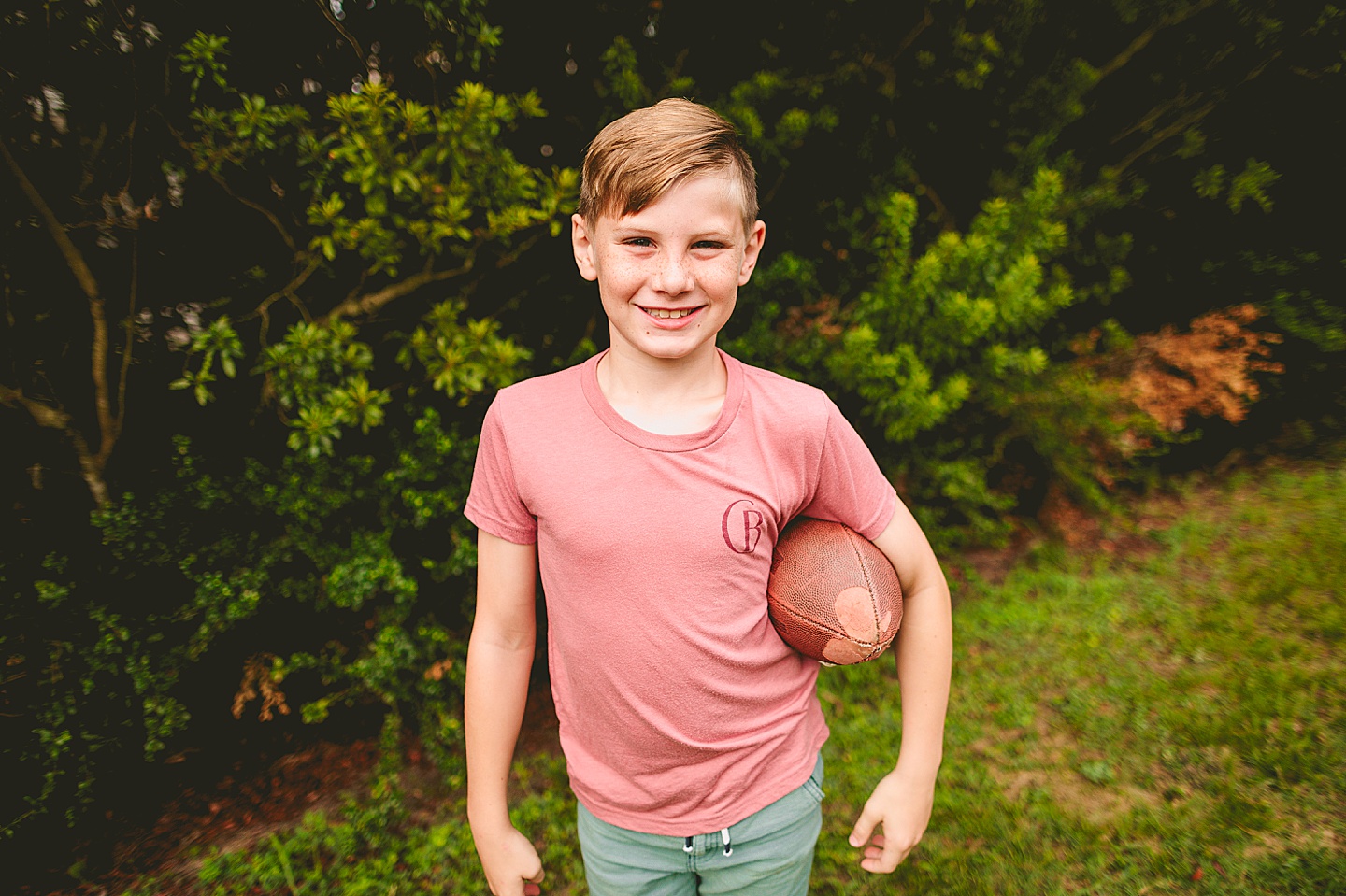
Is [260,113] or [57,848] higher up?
[260,113]

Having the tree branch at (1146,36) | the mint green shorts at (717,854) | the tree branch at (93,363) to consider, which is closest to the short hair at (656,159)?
the mint green shorts at (717,854)

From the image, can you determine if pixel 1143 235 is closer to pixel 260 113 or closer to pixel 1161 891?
pixel 1161 891

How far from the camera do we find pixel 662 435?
5.18 ft

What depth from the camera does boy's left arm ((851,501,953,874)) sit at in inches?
68.6

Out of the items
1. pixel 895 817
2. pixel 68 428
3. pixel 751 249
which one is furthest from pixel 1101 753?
pixel 68 428

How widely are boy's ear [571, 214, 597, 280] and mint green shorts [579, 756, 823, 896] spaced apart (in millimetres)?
1295

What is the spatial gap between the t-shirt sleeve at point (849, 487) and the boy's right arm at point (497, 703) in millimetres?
696

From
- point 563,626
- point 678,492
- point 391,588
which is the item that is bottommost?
point 391,588

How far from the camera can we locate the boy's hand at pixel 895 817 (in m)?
1.74

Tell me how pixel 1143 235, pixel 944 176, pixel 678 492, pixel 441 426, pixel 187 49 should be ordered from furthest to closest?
pixel 1143 235 → pixel 944 176 → pixel 441 426 → pixel 187 49 → pixel 678 492

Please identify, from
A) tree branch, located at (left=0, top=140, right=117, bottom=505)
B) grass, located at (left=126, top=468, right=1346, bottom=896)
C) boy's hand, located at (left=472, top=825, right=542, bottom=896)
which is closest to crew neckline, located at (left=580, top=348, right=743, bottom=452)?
boy's hand, located at (left=472, top=825, right=542, bottom=896)

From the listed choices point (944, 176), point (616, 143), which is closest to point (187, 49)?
point (616, 143)

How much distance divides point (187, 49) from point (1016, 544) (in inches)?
212

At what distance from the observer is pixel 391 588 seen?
2.86 m
